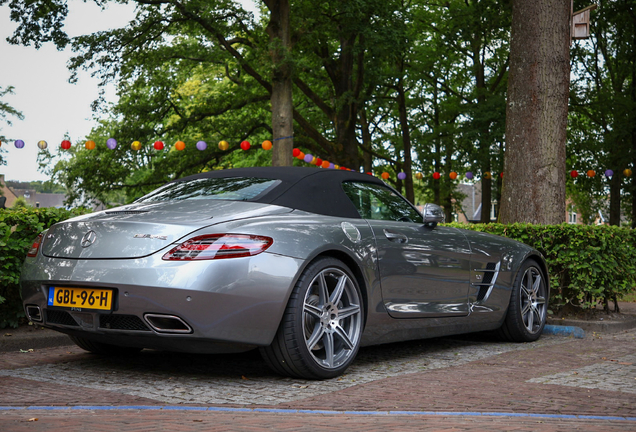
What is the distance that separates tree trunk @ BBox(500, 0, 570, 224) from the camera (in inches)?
370

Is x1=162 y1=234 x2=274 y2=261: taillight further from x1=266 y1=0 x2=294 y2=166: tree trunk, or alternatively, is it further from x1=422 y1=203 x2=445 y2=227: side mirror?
x1=266 y1=0 x2=294 y2=166: tree trunk

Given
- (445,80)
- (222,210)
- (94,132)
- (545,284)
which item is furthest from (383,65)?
(222,210)

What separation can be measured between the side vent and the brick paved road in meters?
0.52

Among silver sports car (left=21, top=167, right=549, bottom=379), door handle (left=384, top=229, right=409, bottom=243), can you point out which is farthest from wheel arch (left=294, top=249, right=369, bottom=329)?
door handle (left=384, top=229, right=409, bottom=243)

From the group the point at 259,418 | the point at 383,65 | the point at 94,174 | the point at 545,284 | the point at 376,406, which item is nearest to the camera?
the point at 259,418

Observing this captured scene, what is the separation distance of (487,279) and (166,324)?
3242mm

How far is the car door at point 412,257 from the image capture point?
5305mm

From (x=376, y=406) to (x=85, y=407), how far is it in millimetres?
1518

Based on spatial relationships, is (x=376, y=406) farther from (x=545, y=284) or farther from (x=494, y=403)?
(x=545, y=284)

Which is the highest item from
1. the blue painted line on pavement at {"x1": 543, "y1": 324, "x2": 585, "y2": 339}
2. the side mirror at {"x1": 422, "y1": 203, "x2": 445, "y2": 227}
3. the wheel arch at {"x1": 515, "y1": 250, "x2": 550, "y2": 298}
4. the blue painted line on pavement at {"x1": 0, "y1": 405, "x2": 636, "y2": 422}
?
the side mirror at {"x1": 422, "y1": 203, "x2": 445, "y2": 227}

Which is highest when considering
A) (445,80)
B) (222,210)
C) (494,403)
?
(445,80)

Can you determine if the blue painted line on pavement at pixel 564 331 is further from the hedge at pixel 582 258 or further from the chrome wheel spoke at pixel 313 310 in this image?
the chrome wheel spoke at pixel 313 310

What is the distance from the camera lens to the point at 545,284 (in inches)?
294

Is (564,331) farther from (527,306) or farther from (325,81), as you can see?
(325,81)
